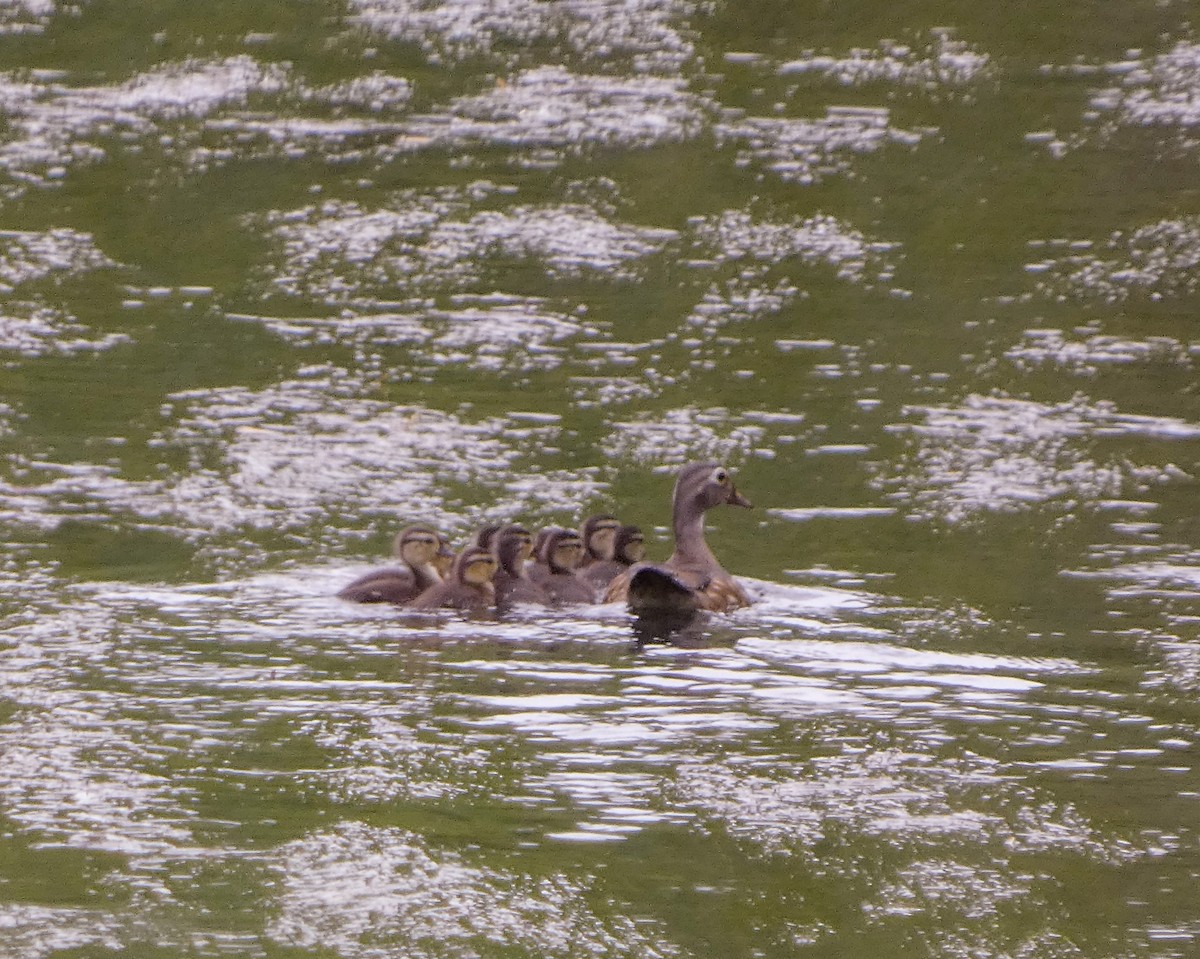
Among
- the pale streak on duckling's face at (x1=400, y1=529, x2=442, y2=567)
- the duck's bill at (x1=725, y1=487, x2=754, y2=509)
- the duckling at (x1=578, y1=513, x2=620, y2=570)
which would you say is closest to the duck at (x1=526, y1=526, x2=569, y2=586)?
the duckling at (x1=578, y1=513, x2=620, y2=570)

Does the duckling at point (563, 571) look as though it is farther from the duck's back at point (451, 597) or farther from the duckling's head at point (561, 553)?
the duck's back at point (451, 597)

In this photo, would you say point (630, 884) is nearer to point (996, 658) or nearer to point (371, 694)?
point (371, 694)

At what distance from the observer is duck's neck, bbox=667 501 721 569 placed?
878 centimetres

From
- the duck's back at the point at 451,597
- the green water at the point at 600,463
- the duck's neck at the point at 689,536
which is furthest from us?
the duck's neck at the point at 689,536

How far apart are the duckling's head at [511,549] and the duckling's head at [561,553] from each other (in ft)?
0.55

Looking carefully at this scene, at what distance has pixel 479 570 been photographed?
8336 mm

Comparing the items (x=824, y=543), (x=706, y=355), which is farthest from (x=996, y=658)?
(x=706, y=355)

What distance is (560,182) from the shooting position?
14227 mm

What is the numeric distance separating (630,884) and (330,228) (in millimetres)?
8571

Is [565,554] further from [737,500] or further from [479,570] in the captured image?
[737,500]

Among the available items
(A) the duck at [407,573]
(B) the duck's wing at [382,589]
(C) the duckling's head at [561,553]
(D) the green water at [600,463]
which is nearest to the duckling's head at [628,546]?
(C) the duckling's head at [561,553]

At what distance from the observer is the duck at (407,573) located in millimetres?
8352

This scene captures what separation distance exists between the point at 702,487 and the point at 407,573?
4.13ft

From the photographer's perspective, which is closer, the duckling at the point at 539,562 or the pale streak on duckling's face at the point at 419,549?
the pale streak on duckling's face at the point at 419,549
